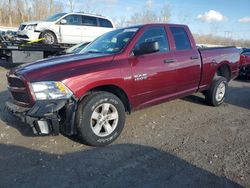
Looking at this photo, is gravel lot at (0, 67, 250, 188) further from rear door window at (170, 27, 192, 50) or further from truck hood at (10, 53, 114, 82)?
rear door window at (170, 27, 192, 50)

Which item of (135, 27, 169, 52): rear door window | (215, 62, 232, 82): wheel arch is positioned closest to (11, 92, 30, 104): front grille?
(135, 27, 169, 52): rear door window

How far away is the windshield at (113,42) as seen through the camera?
4980 mm

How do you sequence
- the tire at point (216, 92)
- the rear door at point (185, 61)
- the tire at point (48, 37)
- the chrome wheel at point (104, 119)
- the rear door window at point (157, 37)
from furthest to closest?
the tire at point (48, 37), the tire at point (216, 92), the rear door at point (185, 61), the rear door window at point (157, 37), the chrome wheel at point (104, 119)

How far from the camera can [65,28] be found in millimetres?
13289

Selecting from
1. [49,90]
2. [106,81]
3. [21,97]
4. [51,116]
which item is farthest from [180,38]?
[21,97]

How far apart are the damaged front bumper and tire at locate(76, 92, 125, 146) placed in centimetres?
14

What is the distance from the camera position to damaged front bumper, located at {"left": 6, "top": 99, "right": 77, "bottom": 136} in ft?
12.7

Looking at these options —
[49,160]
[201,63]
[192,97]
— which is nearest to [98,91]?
[49,160]

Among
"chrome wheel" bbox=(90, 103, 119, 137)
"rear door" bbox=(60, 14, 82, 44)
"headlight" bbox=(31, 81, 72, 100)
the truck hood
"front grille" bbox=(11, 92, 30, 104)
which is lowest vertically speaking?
"chrome wheel" bbox=(90, 103, 119, 137)

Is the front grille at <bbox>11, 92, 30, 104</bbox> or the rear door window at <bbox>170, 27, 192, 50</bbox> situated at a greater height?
the rear door window at <bbox>170, 27, 192, 50</bbox>

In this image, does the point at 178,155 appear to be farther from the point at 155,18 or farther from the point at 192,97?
the point at 155,18

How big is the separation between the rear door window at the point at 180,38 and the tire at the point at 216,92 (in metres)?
1.25

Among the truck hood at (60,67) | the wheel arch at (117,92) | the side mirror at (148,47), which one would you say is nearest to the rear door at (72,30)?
the truck hood at (60,67)

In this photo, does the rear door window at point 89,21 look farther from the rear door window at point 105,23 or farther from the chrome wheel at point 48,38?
the chrome wheel at point 48,38
